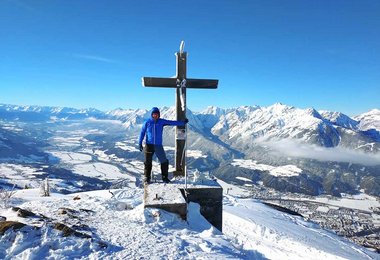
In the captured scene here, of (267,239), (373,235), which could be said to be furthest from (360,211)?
(267,239)

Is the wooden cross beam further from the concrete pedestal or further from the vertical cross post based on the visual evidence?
the concrete pedestal

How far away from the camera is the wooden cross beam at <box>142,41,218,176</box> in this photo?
40.2 ft

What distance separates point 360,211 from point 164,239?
728ft

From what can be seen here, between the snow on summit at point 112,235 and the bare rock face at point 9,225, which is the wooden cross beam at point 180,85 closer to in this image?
the snow on summit at point 112,235

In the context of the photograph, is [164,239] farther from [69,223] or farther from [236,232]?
[236,232]

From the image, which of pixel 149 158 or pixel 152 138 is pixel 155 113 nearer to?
pixel 152 138

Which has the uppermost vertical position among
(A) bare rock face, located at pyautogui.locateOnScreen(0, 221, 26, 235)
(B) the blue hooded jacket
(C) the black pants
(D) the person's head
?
(D) the person's head

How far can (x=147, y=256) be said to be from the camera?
5.39 m

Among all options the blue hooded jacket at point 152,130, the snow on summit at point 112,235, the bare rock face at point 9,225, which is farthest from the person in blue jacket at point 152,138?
the bare rock face at point 9,225

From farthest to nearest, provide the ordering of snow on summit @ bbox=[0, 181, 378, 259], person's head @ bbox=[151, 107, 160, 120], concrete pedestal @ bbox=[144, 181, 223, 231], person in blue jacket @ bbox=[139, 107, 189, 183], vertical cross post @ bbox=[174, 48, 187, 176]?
vertical cross post @ bbox=[174, 48, 187, 176] < person in blue jacket @ bbox=[139, 107, 189, 183] < person's head @ bbox=[151, 107, 160, 120] < concrete pedestal @ bbox=[144, 181, 223, 231] < snow on summit @ bbox=[0, 181, 378, 259]

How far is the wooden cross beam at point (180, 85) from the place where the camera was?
40.2 feet

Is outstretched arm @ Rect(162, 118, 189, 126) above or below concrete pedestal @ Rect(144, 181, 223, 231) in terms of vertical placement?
above

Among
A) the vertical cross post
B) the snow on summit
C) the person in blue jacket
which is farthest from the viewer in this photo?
the vertical cross post

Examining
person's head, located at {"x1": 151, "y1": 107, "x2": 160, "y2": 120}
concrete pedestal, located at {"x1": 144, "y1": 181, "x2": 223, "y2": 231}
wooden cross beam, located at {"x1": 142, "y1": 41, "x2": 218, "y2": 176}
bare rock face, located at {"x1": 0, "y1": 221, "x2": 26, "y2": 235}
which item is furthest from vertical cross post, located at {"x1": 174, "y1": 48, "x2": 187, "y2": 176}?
bare rock face, located at {"x1": 0, "y1": 221, "x2": 26, "y2": 235}
